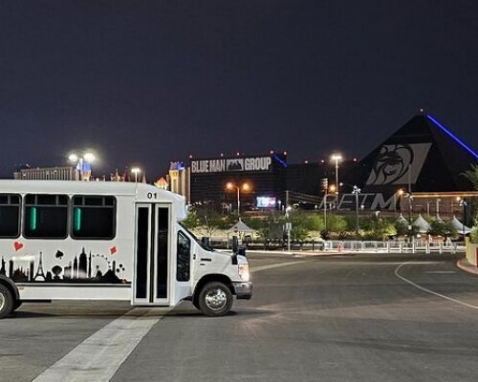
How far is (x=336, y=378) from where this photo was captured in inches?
331

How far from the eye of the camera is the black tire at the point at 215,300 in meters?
14.6

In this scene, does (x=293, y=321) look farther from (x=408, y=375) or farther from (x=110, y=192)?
(x=408, y=375)

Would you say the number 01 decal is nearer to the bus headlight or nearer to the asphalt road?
the bus headlight

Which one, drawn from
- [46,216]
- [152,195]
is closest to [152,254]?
[152,195]

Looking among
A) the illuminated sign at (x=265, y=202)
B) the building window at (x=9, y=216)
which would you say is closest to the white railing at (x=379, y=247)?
the building window at (x=9, y=216)

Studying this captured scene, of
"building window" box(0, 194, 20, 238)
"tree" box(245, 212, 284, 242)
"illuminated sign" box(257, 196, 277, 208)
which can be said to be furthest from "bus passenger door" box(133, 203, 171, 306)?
"illuminated sign" box(257, 196, 277, 208)

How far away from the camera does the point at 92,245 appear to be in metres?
14.1

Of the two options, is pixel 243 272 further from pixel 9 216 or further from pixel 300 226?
pixel 300 226

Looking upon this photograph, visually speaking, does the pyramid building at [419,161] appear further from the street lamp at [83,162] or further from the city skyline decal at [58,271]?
the city skyline decal at [58,271]

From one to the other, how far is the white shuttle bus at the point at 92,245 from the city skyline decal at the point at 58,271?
2 cm

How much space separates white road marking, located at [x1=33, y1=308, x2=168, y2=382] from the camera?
8586 millimetres

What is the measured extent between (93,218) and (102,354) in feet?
15.2

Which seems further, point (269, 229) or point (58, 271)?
point (269, 229)

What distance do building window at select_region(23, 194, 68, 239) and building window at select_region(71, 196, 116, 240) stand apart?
0.77 feet
